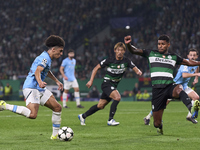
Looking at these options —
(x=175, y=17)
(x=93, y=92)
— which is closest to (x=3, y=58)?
(x=93, y=92)

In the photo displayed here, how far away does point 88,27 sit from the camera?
37.3 meters

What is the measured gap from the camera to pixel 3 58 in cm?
3531

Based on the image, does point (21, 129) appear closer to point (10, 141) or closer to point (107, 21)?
point (10, 141)

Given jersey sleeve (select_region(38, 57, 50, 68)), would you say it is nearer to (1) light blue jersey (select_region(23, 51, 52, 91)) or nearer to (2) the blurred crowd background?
(1) light blue jersey (select_region(23, 51, 52, 91))

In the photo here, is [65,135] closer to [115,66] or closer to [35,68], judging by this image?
[35,68]

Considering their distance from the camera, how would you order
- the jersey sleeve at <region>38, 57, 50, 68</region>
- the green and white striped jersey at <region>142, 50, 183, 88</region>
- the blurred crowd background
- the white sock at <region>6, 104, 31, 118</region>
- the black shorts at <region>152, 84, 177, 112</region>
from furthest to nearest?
1. the blurred crowd background
2. the green and white striped jersey at <region>142, 50, 183, 88</region>
3. the black shorts at <region>152, 84, 177, 112</region>
4. the jersey sleeve at <region>38, 57, 50, 68</region>
5. the white sock at <region>6, 104, 31, 118</region>

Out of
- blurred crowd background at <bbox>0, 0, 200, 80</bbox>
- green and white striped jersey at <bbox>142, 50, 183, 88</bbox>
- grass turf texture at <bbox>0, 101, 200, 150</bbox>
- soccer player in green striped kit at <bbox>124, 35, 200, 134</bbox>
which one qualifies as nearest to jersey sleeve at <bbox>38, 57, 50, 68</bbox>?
grass turf texture at <bbox>0, 101, 200, 150</bbox>

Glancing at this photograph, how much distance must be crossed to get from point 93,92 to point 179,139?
1830 centimetres

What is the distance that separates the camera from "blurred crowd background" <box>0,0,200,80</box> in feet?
102

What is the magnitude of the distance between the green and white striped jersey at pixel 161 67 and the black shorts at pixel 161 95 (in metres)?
0.09

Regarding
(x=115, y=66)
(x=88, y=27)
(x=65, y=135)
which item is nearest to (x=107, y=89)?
(x=115, y=66)

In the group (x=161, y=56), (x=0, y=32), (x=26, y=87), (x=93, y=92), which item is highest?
(x=0, y=32)

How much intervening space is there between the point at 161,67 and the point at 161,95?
1.91ft

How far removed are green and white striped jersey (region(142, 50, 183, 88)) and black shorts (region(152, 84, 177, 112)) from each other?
0.09m
